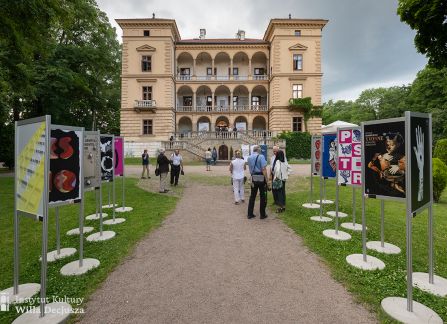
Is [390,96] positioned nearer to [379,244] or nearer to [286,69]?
[286,69]

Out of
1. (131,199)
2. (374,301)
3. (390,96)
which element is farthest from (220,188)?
(390,96)

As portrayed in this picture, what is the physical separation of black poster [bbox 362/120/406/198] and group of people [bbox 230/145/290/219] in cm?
328

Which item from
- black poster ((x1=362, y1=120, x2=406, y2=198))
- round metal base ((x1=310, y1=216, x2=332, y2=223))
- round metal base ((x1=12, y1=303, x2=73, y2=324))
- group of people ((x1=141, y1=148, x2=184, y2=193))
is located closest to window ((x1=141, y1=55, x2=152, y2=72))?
group of people ((x1=141, y1=148, x2=184, y2=193))

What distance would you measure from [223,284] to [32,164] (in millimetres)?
3286

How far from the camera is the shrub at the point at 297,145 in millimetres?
30641

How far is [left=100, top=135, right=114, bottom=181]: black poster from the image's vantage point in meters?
7.09

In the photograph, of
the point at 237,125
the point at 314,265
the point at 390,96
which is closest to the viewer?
the point at 314,265

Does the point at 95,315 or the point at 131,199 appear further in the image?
the point at 131,199

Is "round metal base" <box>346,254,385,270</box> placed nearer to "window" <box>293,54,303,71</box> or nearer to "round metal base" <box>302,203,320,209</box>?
"round metal base" <box>302,203,320,209</box>

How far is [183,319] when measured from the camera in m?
3.10

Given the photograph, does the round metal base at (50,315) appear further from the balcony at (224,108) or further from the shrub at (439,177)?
the balcony at (224,108)

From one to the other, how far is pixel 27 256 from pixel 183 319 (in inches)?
155

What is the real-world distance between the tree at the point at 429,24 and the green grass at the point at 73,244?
1186cm

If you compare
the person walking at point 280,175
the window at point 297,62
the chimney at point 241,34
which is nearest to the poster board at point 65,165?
the person walking at point 280,175
